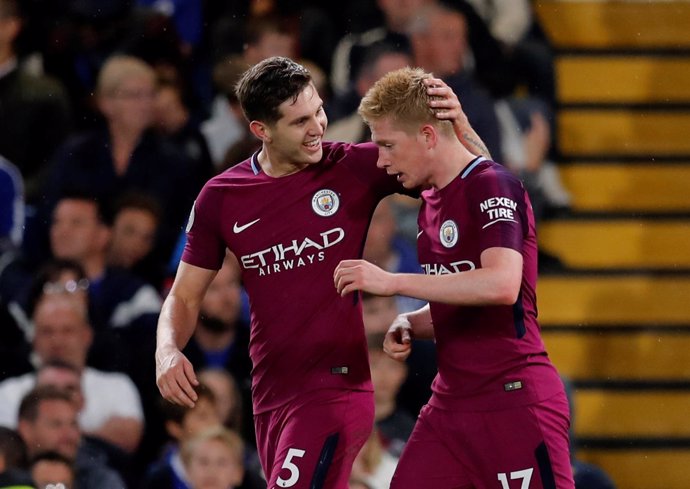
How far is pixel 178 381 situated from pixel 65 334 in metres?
2.70

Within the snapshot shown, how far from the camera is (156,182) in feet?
24.8

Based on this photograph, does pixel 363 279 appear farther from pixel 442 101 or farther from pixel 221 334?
pixel 221 334

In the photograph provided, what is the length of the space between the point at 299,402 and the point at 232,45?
380cm

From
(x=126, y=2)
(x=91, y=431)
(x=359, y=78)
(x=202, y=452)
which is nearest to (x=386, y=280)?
(x=202, y=452)

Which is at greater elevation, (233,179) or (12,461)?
(233,179)

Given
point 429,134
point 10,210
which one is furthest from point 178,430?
point 429,134

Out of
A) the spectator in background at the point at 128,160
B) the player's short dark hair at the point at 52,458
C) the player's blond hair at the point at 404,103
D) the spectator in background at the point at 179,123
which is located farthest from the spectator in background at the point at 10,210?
the player's blond hair at the point at 404,103

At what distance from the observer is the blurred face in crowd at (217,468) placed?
6422 mm

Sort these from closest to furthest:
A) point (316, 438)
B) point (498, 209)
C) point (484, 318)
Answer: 1. point (498, 209)
2. point (484, 318)
3. point (316, 438)

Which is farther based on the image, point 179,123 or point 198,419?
point 179,123

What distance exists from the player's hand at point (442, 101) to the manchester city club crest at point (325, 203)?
49cm

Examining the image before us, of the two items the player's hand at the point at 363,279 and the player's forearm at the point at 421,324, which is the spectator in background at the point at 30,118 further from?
the player's hand at the point at 363,279

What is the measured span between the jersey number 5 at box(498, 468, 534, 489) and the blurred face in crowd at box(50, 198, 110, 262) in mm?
3557

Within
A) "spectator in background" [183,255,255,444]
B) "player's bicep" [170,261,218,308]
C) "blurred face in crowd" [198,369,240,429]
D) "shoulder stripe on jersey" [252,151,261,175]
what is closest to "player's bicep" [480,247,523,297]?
"shoulder stripe on jersey" [252,151,261,175]
